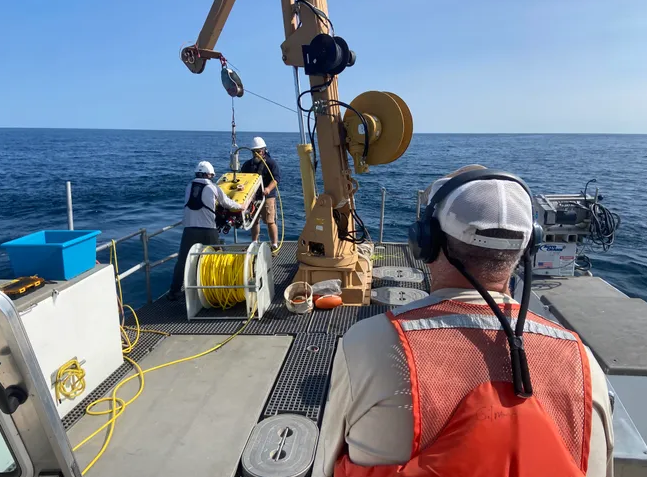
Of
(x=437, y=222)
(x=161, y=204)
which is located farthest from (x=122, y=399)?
(x=161, y=204)

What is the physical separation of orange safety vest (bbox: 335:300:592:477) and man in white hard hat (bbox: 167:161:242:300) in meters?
4.85

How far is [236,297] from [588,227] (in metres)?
4.87

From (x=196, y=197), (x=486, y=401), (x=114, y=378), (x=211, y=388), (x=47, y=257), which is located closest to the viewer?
(x=486, y=401)

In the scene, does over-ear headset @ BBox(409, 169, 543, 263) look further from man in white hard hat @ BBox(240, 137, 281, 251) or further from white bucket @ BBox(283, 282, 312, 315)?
man in white hard hat @ BBox(240, 137, 281, 251)

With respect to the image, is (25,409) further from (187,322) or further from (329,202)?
(329,202)

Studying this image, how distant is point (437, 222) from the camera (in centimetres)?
139

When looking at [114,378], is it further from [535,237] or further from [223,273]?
[535,237]

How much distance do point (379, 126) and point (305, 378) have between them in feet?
10.5

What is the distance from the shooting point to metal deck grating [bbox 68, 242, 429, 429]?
3.66m

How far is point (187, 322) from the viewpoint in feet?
17.3

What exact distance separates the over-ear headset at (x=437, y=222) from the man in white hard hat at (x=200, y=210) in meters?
4.57

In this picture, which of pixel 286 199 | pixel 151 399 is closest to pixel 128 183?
pixel 286 199

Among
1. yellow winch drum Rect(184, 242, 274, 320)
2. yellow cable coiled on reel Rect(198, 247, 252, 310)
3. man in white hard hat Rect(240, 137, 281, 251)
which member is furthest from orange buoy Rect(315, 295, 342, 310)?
man in white hard hat Rect(240, 137, 281, 251)

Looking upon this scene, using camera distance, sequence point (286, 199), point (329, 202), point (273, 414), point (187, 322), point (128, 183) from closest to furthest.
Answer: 1. point (273, 414)
2. point (187, 322)
3. point (329, 202)
4. point (286, 199)
5. point (128, 183)
